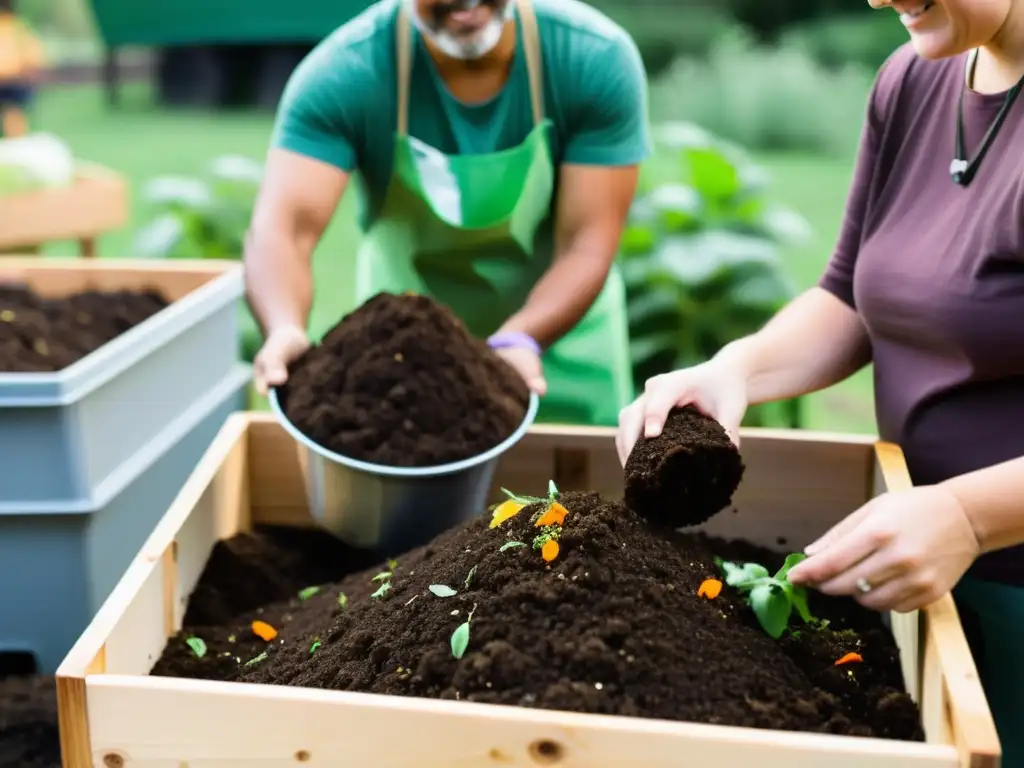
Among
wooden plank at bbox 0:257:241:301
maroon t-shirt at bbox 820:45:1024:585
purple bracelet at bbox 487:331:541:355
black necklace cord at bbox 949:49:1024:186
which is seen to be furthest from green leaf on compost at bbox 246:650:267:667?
wooden plank at bbox 0:257:241:301

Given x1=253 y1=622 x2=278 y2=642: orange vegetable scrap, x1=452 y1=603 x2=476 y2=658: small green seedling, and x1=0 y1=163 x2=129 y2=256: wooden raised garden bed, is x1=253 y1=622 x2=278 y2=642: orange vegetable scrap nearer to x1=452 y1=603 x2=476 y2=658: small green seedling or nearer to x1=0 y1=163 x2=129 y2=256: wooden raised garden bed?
x1=452 y1=603 x2=476 y2=658: small green seedling

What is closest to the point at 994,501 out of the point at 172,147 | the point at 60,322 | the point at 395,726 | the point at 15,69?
the point at 395,726

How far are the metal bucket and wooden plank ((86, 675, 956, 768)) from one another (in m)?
0.42

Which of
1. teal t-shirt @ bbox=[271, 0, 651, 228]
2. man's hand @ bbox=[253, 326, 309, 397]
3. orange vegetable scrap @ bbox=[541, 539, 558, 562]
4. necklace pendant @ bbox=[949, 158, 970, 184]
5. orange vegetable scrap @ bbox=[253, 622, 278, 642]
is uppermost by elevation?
necklace pendant @ bbox=[949, 158, 970, 184]

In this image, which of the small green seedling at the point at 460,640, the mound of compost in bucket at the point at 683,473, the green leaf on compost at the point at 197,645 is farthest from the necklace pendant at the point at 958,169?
the green leaf on compost at the point at 197,645

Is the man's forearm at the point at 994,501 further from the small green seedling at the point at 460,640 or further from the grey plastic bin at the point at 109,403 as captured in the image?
the grey plastic bin at the point at 109,403

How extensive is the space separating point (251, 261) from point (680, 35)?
8.72 ft

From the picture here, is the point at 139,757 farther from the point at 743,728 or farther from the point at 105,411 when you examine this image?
the point at 105,411

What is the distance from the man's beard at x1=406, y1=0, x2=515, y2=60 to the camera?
5.24 ft

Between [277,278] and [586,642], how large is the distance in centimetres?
109

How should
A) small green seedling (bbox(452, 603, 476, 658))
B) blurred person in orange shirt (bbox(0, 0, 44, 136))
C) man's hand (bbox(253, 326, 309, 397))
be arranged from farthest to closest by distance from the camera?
1. blurred person in orange shirt (bbox(0, 0, 44, 136))
2. man's hand (bbox(253, 326, 309, 397))
3. small green seedling (bbox(452, 603, 476, 658))

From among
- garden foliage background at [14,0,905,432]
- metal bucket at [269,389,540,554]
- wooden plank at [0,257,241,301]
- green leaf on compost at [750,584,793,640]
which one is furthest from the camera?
A: garden foliage background at [14,0,905,432]

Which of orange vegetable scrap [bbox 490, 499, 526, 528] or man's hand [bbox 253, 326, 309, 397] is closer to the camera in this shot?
orange vegetable scrap [bbox 490, 499, 526, 528]

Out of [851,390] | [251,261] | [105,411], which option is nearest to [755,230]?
[851,390]
